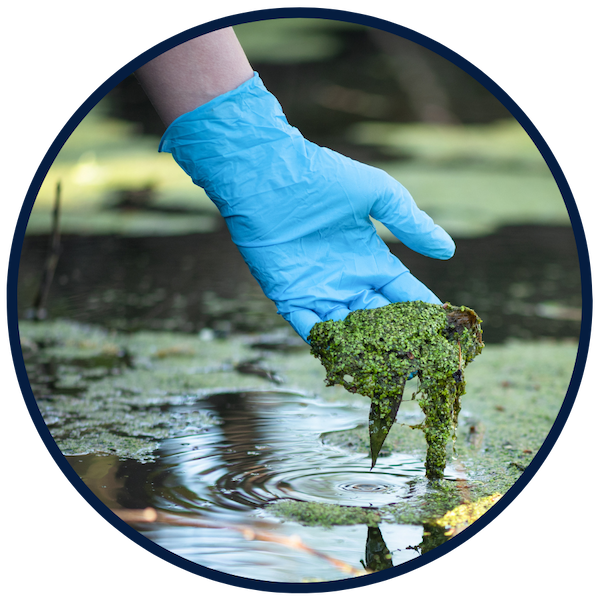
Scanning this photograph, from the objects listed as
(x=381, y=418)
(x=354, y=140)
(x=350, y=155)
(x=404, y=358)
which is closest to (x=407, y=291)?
(x=404, y=358)

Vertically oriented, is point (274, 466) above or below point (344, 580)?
above

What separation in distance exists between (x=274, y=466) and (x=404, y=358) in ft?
1.75

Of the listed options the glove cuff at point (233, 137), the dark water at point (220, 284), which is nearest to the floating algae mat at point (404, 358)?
the glove cuff at point (233, 137)

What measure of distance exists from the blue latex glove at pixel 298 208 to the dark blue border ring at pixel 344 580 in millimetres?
236

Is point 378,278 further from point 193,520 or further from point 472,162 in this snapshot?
point 472,162

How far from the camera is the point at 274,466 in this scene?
65.9 inches

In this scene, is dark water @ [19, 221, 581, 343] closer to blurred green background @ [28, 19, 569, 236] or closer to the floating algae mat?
blurred green background @ [28, 19, 569, 236]

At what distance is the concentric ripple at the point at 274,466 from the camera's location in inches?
59.7

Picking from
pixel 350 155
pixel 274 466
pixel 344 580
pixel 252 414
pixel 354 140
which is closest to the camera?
pixel 344 580

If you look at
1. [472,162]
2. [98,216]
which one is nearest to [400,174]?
[472,162]

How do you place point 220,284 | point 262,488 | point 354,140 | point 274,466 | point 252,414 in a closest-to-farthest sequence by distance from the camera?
point 262,488
point 274,466
point 252,414
point 220,284
point 354,140

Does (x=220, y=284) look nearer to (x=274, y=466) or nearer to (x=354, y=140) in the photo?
(x=274, y=466)

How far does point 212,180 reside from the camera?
1622 mm

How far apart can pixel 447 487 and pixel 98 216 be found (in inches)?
130
